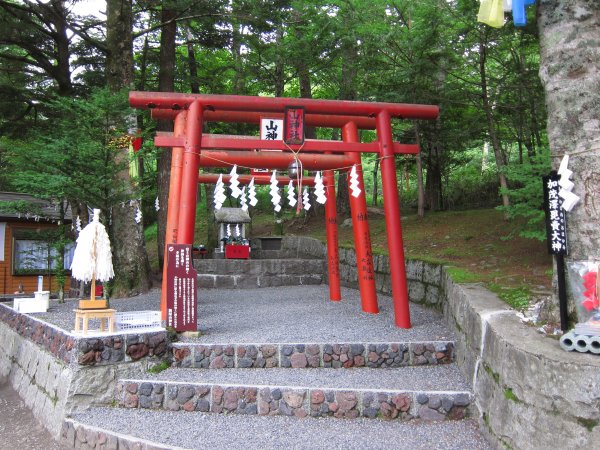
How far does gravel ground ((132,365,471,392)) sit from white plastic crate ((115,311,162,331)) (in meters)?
0.75

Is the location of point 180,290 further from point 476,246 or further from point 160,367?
point 476,246

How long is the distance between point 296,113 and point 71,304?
611cm

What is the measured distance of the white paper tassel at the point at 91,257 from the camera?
19.2ft

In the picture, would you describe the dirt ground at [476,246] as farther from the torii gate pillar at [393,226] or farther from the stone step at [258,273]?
the stone step at [258,273]

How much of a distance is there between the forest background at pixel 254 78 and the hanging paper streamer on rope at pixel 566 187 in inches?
103

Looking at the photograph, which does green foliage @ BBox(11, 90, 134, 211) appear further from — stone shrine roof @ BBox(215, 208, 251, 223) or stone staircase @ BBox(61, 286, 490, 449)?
stone shrine roof @ BBox(215, 208, 251, 223)

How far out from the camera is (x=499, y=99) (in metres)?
10.7

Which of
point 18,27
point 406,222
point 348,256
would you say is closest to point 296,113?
point 348,256

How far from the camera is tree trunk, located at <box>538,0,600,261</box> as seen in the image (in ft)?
12.9

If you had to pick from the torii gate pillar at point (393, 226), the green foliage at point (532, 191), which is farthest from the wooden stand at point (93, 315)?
the green foliage at point (532, 191)

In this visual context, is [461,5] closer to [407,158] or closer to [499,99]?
[499,99]

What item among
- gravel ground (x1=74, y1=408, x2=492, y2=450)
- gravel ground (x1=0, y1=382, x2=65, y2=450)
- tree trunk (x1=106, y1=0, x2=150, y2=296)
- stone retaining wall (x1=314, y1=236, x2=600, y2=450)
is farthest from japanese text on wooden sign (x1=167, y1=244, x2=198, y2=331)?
tree trunk (x1=106, y1=0, x2=150, y2=296)

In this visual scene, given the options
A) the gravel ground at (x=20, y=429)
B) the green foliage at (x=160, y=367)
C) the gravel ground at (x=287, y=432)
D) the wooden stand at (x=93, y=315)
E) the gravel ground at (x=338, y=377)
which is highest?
the wooden stand at (x=93, y=315)

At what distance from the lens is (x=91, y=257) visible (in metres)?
5.88
